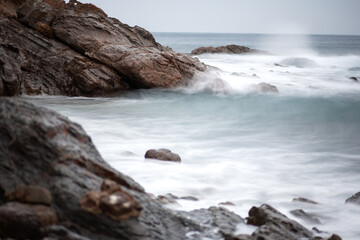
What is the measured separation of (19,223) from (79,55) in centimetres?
1027

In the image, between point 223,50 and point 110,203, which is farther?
point 223,50

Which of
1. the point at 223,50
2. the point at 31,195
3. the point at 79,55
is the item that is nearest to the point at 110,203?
the point at 31,195

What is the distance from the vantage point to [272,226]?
11.6 ft

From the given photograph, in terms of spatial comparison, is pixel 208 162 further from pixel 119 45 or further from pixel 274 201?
pixel 119 45

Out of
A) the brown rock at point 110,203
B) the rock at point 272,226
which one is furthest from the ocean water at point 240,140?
the brown rock at point 110,203

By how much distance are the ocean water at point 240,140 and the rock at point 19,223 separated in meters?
2.12

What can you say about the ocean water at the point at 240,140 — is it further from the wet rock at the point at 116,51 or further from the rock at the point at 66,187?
the rock at the point at 66,187

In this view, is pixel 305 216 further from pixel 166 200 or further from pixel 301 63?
pixel 301 63

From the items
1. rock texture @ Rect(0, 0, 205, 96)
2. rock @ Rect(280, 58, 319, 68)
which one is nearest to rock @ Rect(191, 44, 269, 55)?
rock @ Rect(280, 58, 319, 68)

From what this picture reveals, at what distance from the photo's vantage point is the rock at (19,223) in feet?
8.76

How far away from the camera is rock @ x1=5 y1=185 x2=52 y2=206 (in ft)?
9.21

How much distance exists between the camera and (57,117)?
3.28 meters

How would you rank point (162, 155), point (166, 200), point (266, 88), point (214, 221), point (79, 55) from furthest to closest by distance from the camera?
point (266, 88)
point (79, 55)
point (162, 155)
point (166, 200)
point (214, 221)

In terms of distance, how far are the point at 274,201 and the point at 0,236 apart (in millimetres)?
3666
